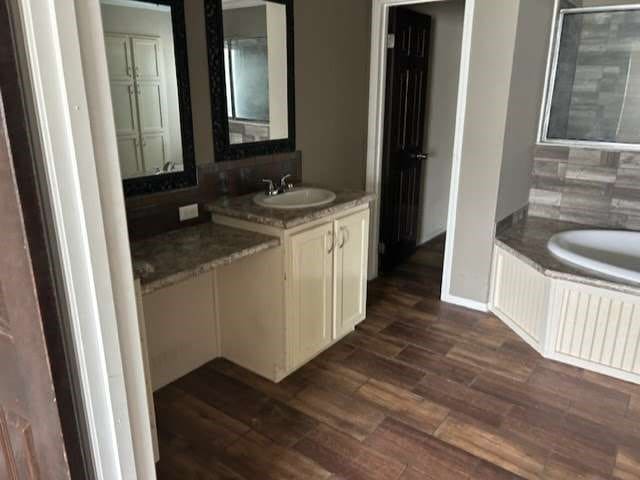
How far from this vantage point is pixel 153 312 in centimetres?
234

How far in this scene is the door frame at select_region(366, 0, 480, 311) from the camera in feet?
10.2

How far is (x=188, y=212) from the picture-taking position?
2.38m

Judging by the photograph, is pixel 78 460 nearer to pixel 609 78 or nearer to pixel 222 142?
pixel 222 142

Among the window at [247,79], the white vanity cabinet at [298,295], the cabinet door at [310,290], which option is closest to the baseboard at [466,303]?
the white vanity cabinet at [298,295]

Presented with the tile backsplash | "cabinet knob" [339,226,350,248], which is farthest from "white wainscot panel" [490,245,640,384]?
"cabinet knob" [339,226,350,248]

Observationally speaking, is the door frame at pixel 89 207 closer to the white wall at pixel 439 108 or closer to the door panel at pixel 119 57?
the door panel at pixel 119 57

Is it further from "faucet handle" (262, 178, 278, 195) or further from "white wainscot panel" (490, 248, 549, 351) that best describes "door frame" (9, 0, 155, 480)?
"white wainscot panel" (490, 248, 549, 351)

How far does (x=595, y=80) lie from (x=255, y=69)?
7.65ft

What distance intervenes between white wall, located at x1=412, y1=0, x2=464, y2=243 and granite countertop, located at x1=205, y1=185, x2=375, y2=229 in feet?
6.66

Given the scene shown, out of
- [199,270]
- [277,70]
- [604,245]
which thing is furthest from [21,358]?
[604,245]

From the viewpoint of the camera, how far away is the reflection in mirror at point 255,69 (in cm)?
244

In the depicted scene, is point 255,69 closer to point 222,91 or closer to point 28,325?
point 222,91

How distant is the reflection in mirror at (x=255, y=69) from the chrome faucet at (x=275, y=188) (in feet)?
0.77

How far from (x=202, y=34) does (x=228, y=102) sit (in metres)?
0.34
